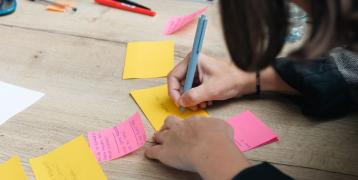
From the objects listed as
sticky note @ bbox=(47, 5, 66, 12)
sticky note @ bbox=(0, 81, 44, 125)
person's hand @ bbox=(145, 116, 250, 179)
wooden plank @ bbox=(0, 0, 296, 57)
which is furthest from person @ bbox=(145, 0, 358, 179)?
sticky note @ bbox=(47, 5, 66, 12)

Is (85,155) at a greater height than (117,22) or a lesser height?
lesser

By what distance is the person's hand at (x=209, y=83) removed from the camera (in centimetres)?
86

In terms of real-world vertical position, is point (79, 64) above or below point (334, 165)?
above

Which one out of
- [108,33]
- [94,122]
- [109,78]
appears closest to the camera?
[94,122]

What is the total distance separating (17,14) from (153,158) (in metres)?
0.62

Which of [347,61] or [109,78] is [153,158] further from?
[347,61]

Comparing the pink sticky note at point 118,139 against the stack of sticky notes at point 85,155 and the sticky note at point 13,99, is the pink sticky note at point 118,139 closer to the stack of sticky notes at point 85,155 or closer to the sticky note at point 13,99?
the stack of sticky notes at point 85,155

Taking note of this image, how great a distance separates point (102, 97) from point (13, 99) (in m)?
0.17

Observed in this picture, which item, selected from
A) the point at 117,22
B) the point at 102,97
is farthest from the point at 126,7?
the point at 102,97

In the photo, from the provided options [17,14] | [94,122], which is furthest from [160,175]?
[17,14]

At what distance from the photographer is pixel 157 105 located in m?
0.89

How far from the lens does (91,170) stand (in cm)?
75

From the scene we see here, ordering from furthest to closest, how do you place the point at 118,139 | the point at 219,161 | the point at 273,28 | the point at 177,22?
the point at 177,22
the point at 118,139
the point at 219,161
the point at 273,28

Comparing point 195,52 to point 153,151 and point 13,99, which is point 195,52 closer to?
point 153,151
